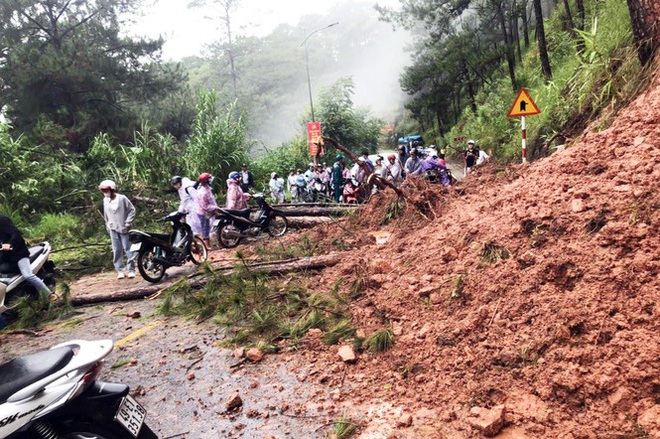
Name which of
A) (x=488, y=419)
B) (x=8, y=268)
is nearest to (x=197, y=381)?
(x=488, y=419)

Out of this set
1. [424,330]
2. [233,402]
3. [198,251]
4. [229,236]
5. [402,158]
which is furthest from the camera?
[402,158]

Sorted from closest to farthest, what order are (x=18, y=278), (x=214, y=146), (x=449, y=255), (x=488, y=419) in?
(x=488, y=419), (x=449, y=255), (x=18, y=278), (x=214, y=146)

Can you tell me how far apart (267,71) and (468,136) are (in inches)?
2184

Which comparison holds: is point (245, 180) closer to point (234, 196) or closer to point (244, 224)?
point (234, 196)

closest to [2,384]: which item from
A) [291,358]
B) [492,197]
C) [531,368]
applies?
[291,358]

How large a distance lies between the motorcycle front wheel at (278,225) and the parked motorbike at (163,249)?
234cm

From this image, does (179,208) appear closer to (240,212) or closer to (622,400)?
(240,212)

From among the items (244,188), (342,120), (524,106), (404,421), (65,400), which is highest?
(342,120)

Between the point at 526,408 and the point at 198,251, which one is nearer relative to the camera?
the point at 526,408

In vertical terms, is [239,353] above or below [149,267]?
below

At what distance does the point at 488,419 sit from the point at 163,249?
20.1 feet

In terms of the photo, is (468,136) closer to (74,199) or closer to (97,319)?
(74,199)

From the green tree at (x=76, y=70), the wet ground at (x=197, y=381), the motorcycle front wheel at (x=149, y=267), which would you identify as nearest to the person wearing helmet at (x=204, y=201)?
the motorcycle front wheel at (x=149, y=267)

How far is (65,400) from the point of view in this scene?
7.64 feet
